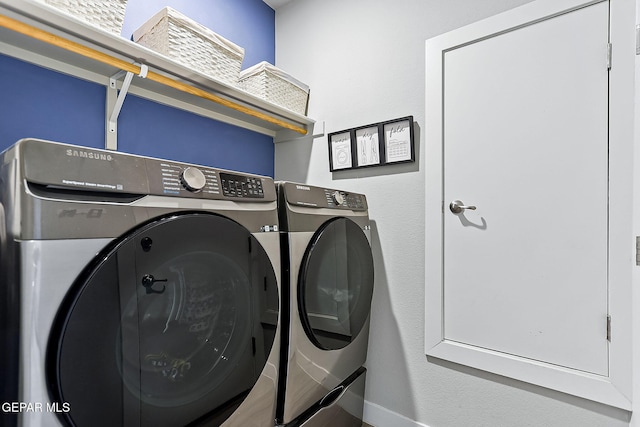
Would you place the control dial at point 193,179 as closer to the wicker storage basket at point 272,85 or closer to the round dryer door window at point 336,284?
the round dryer door window at point 336,284

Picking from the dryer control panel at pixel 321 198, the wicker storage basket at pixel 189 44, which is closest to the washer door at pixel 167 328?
the dryer control panel at pixel 321 198

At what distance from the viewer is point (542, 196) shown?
1283 mm

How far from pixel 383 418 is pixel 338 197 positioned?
119 cm

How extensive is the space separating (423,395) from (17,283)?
163 cm

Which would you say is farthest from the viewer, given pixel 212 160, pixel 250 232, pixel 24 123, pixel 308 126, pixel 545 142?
pixel 308 126

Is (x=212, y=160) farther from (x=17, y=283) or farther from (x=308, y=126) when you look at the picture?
(x=17, y=283)

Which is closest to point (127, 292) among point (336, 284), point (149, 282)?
point (149, 282)

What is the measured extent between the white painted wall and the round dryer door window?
0.20 metres

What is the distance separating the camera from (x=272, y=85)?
175 cm

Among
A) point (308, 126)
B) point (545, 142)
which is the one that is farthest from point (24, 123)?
point (545, 142)

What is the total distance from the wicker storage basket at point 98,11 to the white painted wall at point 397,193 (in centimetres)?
110

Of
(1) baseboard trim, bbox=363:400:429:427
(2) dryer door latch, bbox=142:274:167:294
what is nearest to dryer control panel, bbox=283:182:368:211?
(2) dryer door latch, bbox=142:274:167:294

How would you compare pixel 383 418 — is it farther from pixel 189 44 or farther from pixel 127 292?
pixel 189 44

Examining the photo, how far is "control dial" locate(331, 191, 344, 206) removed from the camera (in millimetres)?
1409
